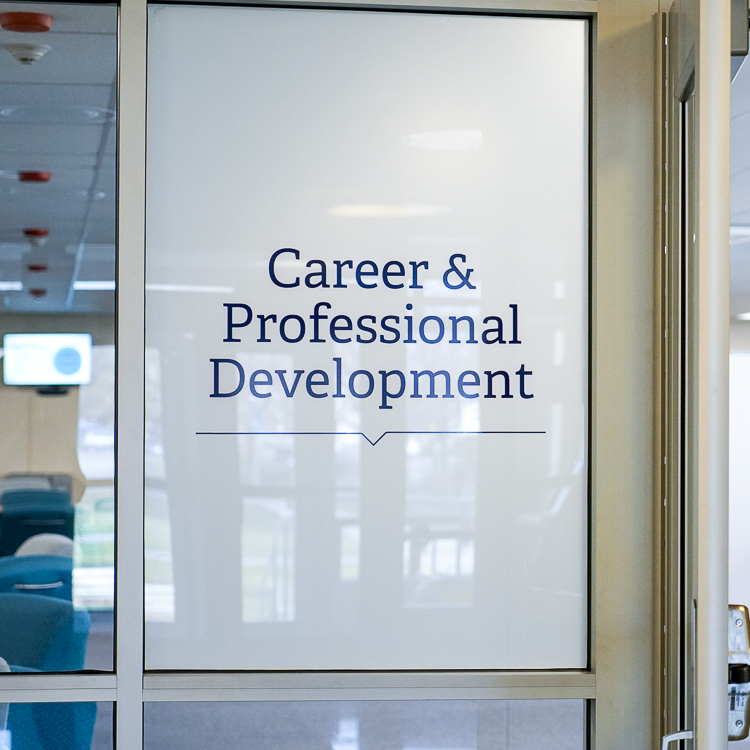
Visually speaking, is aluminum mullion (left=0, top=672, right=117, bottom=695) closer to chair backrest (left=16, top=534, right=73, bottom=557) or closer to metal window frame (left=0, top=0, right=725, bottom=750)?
metal window frame (left=0, top=0, right=725, bottom=750)

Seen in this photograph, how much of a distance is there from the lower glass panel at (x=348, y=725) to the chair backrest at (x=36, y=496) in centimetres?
50

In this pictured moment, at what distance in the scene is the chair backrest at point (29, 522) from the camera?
6.43 feet

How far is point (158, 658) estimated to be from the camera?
6.61 feet

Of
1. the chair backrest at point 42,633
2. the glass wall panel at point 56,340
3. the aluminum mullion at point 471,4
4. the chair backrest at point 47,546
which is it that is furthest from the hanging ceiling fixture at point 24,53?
the chair backrest at point 42,633

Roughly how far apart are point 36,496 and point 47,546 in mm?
112

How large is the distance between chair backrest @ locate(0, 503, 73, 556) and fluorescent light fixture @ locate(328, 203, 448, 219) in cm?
90

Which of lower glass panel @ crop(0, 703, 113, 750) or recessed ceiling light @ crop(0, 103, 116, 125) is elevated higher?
recessed ceiling light @ crop(0, 103, 116, 125)

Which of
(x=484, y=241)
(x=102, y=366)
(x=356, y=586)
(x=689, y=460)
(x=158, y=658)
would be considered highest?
(x=484, y=241)

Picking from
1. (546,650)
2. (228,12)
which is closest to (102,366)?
(228,12)

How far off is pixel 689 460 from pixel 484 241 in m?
0.67

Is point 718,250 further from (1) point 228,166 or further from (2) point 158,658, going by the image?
(2) point 158,658

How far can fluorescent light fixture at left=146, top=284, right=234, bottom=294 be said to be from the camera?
2020mm

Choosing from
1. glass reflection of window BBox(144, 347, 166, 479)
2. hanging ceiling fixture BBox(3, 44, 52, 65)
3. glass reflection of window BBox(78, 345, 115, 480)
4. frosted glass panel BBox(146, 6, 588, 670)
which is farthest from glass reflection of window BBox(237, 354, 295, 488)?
hanging ceiling fixture BBox(3, 44, 52, 65)

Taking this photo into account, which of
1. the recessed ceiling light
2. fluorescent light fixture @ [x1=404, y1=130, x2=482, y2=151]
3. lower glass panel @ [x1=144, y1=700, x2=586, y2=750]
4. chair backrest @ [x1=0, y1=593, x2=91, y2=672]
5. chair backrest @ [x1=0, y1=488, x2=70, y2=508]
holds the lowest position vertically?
lower glass panel @ [x1=144, y1=700, x2=586, y2=750]
